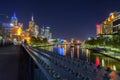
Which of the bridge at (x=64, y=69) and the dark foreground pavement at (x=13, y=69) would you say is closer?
the bridge at (x=64, y=69)

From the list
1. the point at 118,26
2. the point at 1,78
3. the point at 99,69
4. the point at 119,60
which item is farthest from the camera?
the point at 118,26

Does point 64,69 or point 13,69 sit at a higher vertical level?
point 64,69

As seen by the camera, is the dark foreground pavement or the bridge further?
the dark foreground pavement

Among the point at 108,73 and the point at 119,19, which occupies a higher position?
the point at 119,19

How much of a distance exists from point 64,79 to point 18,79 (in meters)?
12.4

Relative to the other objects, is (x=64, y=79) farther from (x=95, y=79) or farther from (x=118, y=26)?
(x=118, y=26)

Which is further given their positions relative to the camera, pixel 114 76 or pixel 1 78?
pixel 1 78

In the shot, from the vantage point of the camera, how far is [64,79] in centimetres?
513

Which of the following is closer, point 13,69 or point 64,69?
point 64,69

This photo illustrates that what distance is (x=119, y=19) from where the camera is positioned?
194750mm

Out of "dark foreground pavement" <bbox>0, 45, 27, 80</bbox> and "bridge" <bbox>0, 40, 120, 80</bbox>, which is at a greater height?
"bridge" <bbox>0, 40, 120, 80</bbox>

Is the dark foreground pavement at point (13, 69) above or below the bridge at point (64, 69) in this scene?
below

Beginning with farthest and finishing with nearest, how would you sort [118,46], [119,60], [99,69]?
[118,46]
[119,60]
[99,69]

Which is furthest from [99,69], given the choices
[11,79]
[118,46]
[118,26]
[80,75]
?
[118,26]
